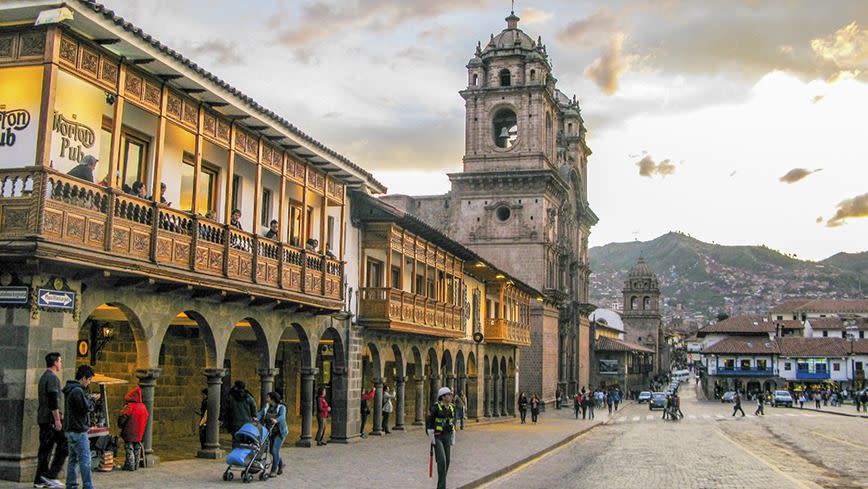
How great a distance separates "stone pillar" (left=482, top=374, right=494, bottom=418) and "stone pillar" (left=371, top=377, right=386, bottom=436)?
15.8 meters

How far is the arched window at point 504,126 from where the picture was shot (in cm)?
5950

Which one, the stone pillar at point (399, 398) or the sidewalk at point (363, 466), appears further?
the stone pillar at point (399, 398)

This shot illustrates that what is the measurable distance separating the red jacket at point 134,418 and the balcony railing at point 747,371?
85847 mm

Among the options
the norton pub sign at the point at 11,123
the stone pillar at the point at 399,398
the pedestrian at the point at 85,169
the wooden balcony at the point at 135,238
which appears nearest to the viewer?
the wooden balcony at the point at 135,238

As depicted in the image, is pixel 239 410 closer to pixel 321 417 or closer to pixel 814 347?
pixel 321 417

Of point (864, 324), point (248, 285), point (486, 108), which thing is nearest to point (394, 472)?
point (248, 285)

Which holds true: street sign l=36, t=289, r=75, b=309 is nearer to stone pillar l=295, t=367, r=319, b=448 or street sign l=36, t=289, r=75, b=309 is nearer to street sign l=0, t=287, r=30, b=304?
street sign l=0, t=287, r=30, b=304

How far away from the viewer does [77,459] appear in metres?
10.8

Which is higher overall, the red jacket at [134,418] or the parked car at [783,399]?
the red jacket at [134,418]

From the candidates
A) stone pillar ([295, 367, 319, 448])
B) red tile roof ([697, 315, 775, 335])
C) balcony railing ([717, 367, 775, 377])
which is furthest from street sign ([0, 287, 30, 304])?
red tile roof ([697, 315, 775, 335])

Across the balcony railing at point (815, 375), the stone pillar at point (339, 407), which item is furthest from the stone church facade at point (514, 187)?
the balcony railing at point (815, 375)

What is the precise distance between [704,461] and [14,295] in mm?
16825

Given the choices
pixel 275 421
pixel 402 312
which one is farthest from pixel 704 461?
pixel 275 421

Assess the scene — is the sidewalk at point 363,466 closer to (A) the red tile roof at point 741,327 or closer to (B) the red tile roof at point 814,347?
(B) the red tile roof at point 814,347
